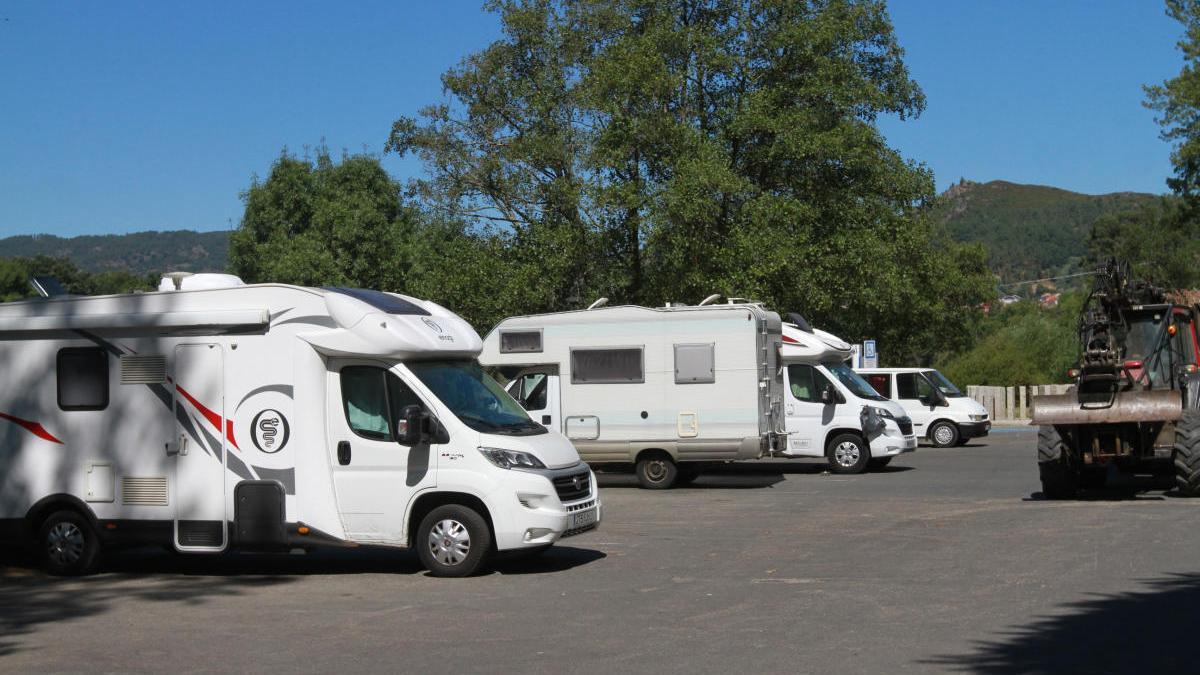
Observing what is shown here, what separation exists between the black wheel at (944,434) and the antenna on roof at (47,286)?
74.6ft

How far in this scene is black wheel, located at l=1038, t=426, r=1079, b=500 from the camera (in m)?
17.9

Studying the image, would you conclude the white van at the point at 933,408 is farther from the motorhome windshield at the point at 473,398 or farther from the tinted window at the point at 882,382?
the motorhome windshield at the point at 473,398

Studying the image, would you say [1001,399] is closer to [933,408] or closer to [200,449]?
[933,408]

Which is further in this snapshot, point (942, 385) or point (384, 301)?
point (942, 385)

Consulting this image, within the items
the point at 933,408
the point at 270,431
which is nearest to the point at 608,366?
the point at 270,431

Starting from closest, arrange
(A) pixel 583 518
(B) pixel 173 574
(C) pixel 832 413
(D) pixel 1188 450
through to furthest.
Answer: (A) pixel 583 518 → (B) pixel 173 574 → (D) pixel 1188 450 → (C) pixel 832 413

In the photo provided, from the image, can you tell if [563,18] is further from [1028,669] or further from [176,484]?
[1028,669]

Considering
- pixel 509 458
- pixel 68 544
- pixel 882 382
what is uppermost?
pixel 882 382

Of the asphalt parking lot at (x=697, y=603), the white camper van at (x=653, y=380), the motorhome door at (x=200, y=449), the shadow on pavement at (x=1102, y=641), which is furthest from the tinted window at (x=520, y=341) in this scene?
the shadow on pavement at (x=1102, y=641)

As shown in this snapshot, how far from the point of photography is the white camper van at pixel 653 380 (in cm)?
2081

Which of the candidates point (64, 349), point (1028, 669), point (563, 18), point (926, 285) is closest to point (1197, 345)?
point (1028, 669)

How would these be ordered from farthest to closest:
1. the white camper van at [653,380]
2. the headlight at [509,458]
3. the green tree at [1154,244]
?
the green tree at [1154,244], the white camper van at [653,380], the headlight at [509,458]

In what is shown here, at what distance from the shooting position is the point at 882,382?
31750 millimetres

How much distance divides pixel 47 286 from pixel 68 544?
2957 mm
